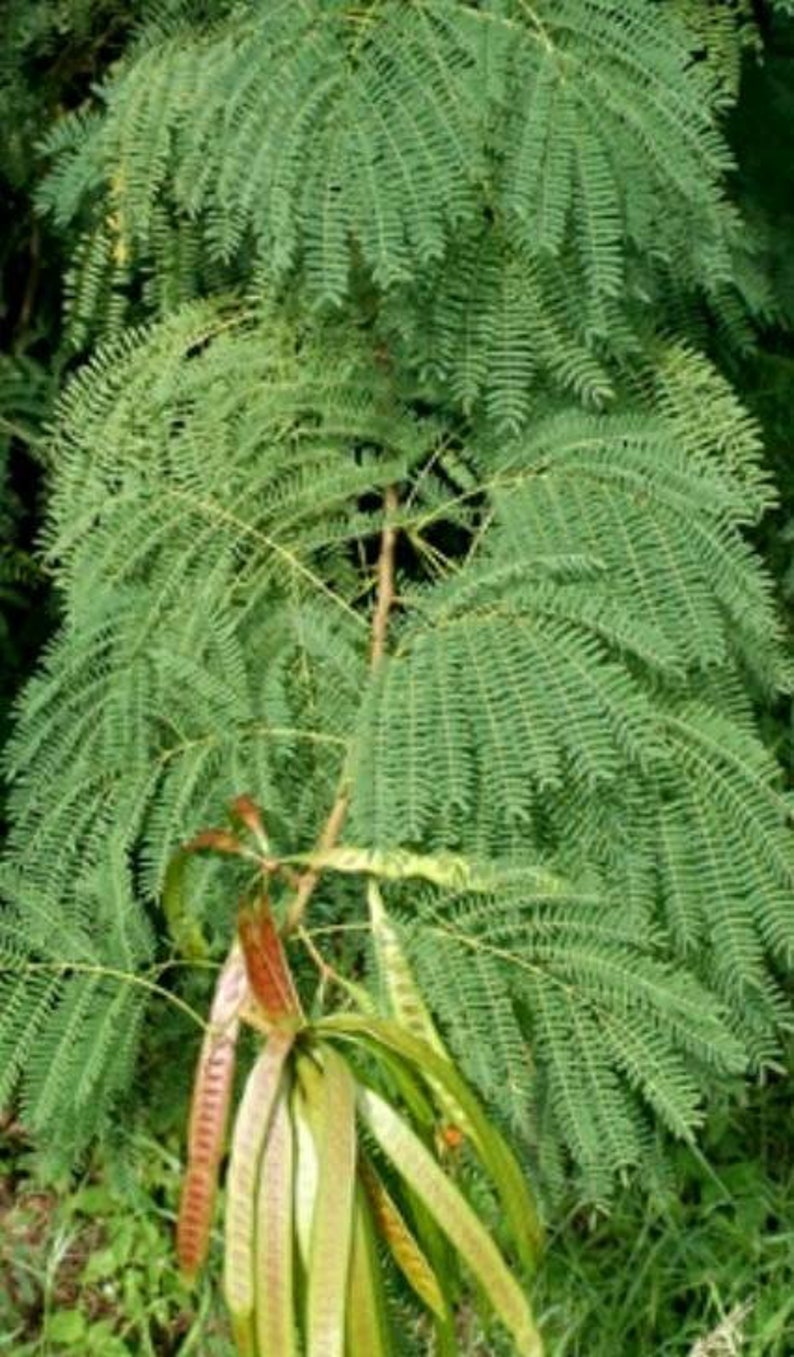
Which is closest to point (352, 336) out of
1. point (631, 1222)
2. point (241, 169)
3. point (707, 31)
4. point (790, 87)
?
point (241, 169)

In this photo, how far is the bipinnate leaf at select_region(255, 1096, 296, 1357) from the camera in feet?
7.07

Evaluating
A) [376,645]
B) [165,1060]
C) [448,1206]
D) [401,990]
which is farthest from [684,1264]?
[448,1206]

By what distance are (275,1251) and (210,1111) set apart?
16 cm

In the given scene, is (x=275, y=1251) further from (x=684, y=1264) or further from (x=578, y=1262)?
(x=684, y=1264)

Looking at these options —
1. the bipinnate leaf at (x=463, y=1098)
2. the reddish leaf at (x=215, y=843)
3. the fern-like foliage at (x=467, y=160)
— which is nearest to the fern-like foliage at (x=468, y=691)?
the fern-like foliage at (x=467, y=160)

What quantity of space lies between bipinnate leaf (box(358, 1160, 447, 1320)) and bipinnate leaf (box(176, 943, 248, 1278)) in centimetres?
14

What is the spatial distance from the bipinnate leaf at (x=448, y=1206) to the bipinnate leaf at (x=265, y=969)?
0.11 meters

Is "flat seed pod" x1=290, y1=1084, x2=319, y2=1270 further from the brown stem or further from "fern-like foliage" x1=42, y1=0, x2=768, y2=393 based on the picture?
"fern-like foliage" x1=42, y1=0, x2=768, y2=393

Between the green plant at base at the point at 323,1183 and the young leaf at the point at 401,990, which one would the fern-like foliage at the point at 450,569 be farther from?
the green plant at base at the point at 323,1183

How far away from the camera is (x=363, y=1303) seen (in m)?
2.17

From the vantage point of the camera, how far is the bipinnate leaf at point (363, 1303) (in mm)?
2168

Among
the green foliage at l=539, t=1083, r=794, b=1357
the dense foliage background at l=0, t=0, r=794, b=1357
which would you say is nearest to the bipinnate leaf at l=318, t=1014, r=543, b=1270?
the dense foliage background at l=0, t=0, r=794, b=1357

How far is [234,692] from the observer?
2891mm

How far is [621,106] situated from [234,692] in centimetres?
79
